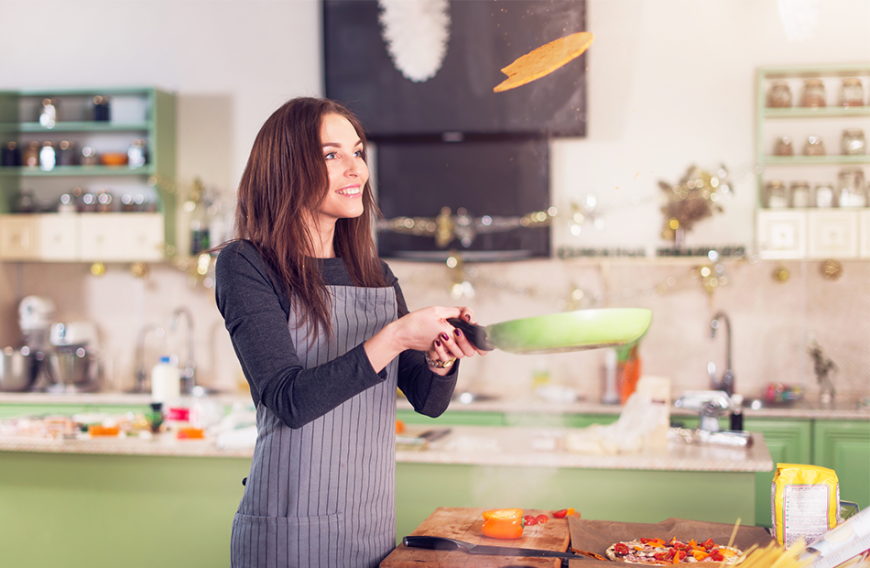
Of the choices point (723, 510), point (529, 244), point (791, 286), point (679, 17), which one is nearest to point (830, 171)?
point (791, 286)

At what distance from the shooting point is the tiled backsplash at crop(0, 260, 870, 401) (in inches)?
133

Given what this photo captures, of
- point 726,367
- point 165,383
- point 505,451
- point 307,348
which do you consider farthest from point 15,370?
point 726,367

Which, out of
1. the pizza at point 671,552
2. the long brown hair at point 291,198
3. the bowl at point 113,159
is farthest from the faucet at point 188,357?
the pizza at point 671,552

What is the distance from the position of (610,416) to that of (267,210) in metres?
2.21

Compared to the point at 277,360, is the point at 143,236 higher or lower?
higher

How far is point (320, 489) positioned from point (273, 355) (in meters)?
0.28

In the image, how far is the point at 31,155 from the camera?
11.8 ft

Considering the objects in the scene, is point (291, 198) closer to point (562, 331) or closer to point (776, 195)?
point (562, 331)

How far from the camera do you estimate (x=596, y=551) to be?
1293 mm

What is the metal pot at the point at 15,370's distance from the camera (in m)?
3.41

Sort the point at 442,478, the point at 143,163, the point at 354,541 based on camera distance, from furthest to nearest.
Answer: the point at 143,163 < the point at 442,478 < the point at 354,541

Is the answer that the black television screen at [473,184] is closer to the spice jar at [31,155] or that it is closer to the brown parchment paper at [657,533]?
the spice jar at [31,155]

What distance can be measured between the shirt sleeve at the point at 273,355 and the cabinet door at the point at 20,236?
288cm

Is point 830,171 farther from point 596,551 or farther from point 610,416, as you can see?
point 596,551
